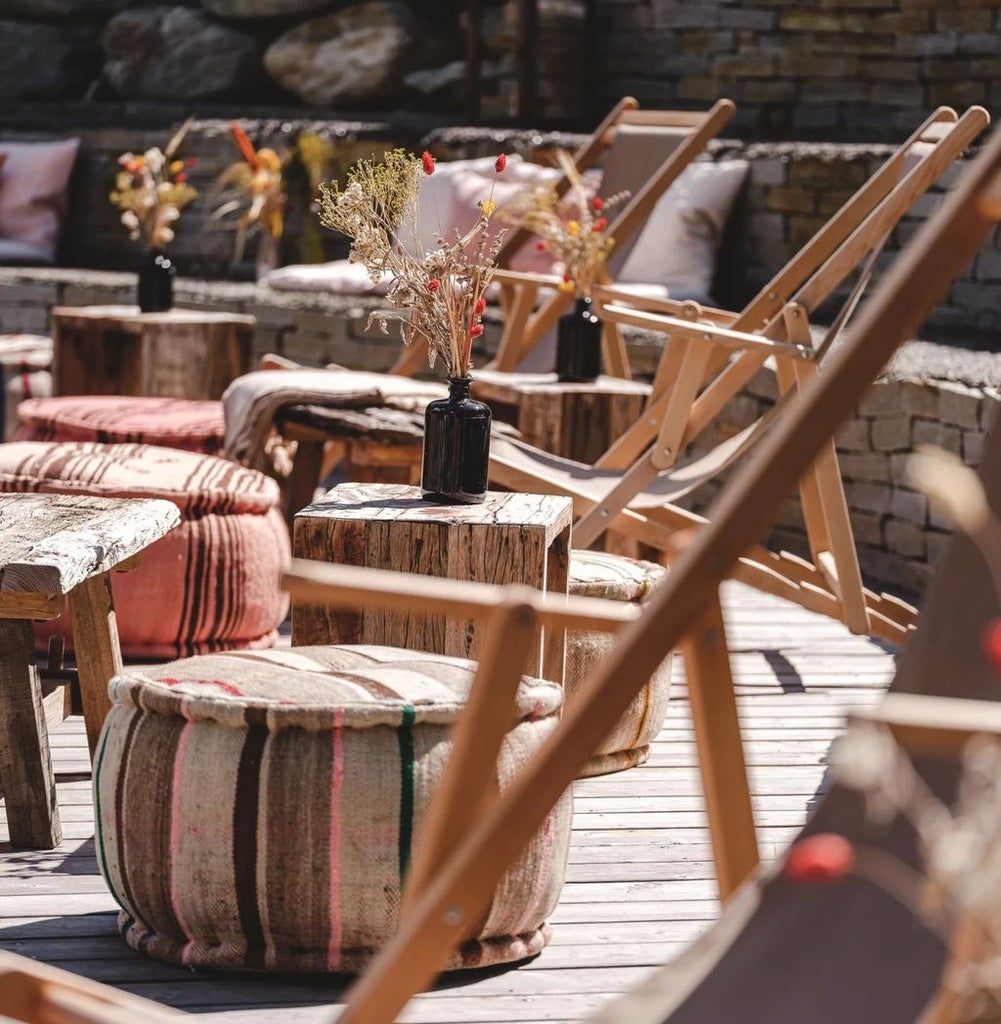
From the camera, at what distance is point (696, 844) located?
9.27 ft

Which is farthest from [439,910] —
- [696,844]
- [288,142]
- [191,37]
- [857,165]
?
[191,37]

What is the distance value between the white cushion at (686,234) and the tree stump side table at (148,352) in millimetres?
1445

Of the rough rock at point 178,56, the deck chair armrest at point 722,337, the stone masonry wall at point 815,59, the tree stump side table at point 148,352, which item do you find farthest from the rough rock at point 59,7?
the deck chair armrest at point 722,337

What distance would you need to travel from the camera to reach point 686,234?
20.8 ft

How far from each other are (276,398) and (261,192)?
3277mm

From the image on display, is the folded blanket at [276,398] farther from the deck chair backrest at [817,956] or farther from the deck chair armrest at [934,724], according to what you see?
the deck chair armrest at [934,724]

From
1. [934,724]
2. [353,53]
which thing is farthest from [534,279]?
[353,53]

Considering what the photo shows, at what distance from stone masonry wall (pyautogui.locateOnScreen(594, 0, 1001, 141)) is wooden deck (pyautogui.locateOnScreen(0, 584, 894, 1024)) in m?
4.19

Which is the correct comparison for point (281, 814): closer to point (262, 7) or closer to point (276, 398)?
point (276, 398)

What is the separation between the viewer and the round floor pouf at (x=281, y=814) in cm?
220

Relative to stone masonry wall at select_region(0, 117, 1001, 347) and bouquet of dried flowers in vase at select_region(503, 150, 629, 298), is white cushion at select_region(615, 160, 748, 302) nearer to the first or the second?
stone masonry wall at select_region(0, 117, 1001, 347)

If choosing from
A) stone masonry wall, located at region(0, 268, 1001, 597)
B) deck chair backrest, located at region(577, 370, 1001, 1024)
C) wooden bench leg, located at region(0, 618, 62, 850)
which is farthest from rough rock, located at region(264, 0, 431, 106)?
deck chair backrest, located at region(577, 370, 1001, 1024)

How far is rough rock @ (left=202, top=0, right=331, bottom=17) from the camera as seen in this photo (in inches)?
358

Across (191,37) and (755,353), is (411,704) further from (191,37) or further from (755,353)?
(191,37)
